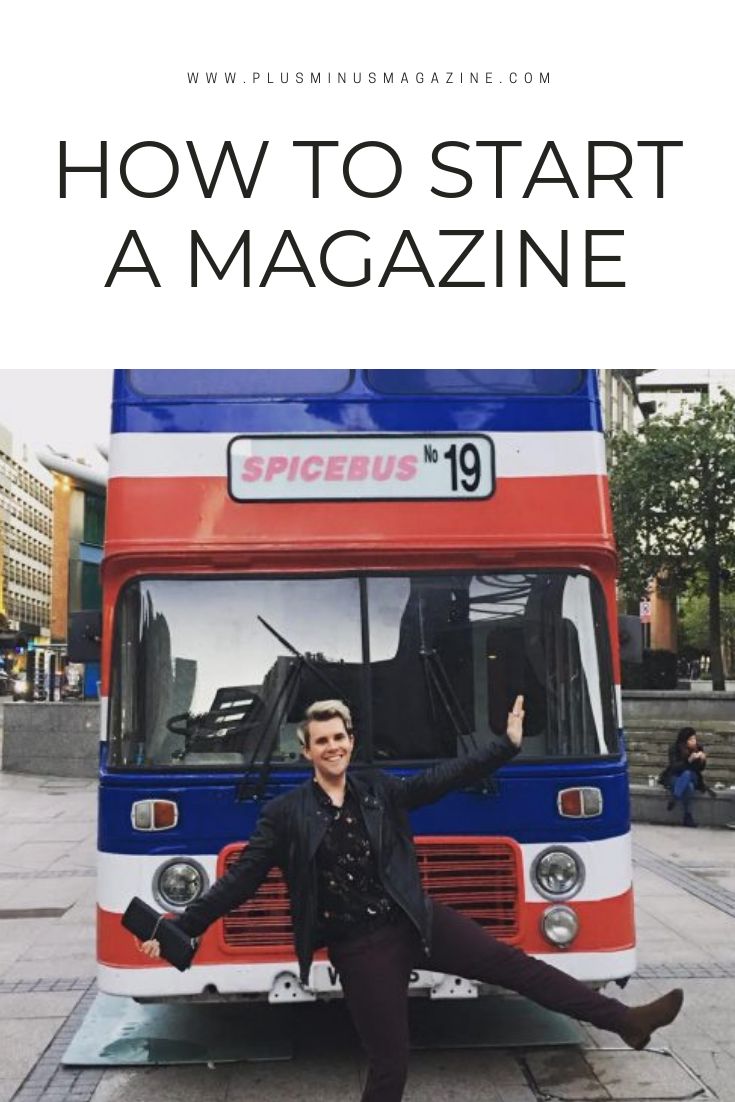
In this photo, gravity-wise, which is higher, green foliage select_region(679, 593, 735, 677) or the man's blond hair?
green foliage select_region(679, 593, 735, 677)

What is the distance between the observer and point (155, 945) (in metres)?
4.25

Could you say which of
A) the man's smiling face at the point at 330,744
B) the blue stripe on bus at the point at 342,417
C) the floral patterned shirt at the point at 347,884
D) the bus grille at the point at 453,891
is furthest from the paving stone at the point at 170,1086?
the blue stripe on bus at the point at 342,417

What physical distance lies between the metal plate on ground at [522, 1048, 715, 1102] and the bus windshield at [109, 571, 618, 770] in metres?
1.44

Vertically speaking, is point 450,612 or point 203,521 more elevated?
point 203,521

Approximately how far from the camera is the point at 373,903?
4.29 m

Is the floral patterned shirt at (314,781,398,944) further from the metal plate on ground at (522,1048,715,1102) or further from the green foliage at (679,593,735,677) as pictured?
the green foliage at (679,593,735,677)

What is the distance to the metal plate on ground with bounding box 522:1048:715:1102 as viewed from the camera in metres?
5.48

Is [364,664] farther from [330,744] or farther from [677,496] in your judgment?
[677,496]

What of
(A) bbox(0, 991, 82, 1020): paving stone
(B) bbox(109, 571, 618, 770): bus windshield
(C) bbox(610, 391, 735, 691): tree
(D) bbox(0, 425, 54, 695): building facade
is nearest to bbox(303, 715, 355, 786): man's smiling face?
(B) bbox(109, 571, 618, 770): bus windshield

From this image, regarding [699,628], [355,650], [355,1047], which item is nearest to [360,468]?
[355,650]

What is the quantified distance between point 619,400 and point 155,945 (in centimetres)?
7986

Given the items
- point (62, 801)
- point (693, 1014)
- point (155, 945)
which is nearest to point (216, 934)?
point (155, 945)

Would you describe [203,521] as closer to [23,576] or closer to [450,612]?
[450,612]
